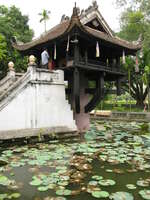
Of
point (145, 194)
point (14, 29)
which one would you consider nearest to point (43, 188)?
point (145, 194)

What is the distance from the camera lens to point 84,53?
9.74m

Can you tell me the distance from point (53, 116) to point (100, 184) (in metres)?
5.06

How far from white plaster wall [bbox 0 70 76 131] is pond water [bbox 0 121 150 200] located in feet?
3.44

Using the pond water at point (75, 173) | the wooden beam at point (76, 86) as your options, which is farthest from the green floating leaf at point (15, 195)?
the wooden beam at point (76, 86)

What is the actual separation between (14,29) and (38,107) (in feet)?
45.7

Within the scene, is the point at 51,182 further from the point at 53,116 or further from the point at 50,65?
the point at 50,65

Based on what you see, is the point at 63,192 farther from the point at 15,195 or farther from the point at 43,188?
the point at 15,195

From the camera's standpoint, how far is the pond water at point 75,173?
3.72 m

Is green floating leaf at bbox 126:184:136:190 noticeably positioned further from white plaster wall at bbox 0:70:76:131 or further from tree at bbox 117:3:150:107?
tree at bbox 117:3:150:107

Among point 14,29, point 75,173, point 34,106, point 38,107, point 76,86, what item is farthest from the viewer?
point 14,29

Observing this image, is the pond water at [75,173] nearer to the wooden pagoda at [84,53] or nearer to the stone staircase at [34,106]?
the stone staircase at [34,106]

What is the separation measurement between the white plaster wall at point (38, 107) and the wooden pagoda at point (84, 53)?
2.27ft

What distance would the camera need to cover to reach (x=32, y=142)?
8.11 metres

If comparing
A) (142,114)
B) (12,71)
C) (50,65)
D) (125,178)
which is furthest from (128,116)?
(125,178)
